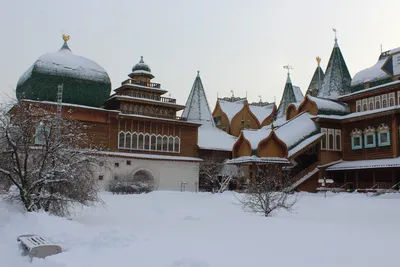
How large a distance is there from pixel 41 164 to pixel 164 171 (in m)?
24.9

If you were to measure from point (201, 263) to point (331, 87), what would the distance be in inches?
1299

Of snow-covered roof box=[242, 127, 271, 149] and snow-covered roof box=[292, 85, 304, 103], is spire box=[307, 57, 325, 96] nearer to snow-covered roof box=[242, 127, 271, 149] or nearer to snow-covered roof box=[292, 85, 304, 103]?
snow-covered roof box=[292, 85, 304, 103]

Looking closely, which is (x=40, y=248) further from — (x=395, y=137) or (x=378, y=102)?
(x=378, y=102)

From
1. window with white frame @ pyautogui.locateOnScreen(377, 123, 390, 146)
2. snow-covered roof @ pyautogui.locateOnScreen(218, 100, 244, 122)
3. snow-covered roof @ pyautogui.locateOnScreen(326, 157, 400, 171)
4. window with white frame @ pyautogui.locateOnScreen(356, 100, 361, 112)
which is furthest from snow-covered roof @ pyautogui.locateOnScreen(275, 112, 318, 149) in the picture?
snow-covered roof @ pyautogui.locateOnScreen(218, 100, 244, 122)

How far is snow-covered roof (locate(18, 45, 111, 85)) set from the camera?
3541cm

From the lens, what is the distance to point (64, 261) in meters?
7.48

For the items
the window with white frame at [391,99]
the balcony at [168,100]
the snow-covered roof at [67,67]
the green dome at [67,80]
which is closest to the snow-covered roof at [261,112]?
the balcony at [168,100]

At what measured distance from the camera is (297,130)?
3222 centimetres

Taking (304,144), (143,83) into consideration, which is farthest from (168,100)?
(304,144)

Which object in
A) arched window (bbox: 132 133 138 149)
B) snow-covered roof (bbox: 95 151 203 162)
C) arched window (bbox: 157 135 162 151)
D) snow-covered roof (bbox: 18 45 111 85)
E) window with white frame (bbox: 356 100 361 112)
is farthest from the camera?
arched window (bbox: 157 135 162 151)

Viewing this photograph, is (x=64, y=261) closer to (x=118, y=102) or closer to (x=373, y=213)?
(x=373, y=213)

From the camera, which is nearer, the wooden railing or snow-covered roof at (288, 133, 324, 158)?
snow-covered roof at (288, 133, 324, 158)

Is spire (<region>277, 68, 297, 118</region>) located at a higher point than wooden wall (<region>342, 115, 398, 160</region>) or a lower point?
higher

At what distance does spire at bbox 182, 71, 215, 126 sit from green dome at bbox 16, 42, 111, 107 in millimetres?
10867
